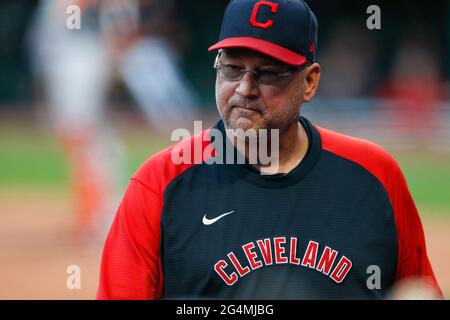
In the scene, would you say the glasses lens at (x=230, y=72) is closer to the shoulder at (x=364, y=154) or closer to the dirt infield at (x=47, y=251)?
the shoulder at (x=364, y=154)

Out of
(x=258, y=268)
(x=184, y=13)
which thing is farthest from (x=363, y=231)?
(x=184, y=13)

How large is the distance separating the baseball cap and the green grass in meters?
8.17

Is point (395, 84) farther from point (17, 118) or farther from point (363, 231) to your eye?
point (363, 231)

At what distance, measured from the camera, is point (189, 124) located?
59.2 feet

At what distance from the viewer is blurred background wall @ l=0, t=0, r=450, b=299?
28.7ft

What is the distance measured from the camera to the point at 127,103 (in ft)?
67.4

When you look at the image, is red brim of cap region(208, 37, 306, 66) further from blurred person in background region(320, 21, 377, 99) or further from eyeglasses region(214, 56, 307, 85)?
blurred person in background region(320, 21, 377, 99)

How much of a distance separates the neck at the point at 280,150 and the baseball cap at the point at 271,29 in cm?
28

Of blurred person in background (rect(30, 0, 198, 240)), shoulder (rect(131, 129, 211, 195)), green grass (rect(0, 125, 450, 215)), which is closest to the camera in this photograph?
shoulder (rect(131, 129, 211, 195))

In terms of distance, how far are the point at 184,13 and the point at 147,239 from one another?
1844 cm

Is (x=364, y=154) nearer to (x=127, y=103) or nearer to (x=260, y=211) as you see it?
(x=260, y=211)

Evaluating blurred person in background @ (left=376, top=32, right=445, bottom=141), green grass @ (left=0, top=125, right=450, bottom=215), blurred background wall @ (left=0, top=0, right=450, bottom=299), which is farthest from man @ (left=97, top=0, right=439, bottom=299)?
blurred person in background @ (left=376, top=32, right=445, bottom=141)

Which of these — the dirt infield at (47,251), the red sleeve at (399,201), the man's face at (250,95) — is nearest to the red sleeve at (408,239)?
the red sleeve at (399,201)

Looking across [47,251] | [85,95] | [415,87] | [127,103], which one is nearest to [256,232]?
[47,251]
